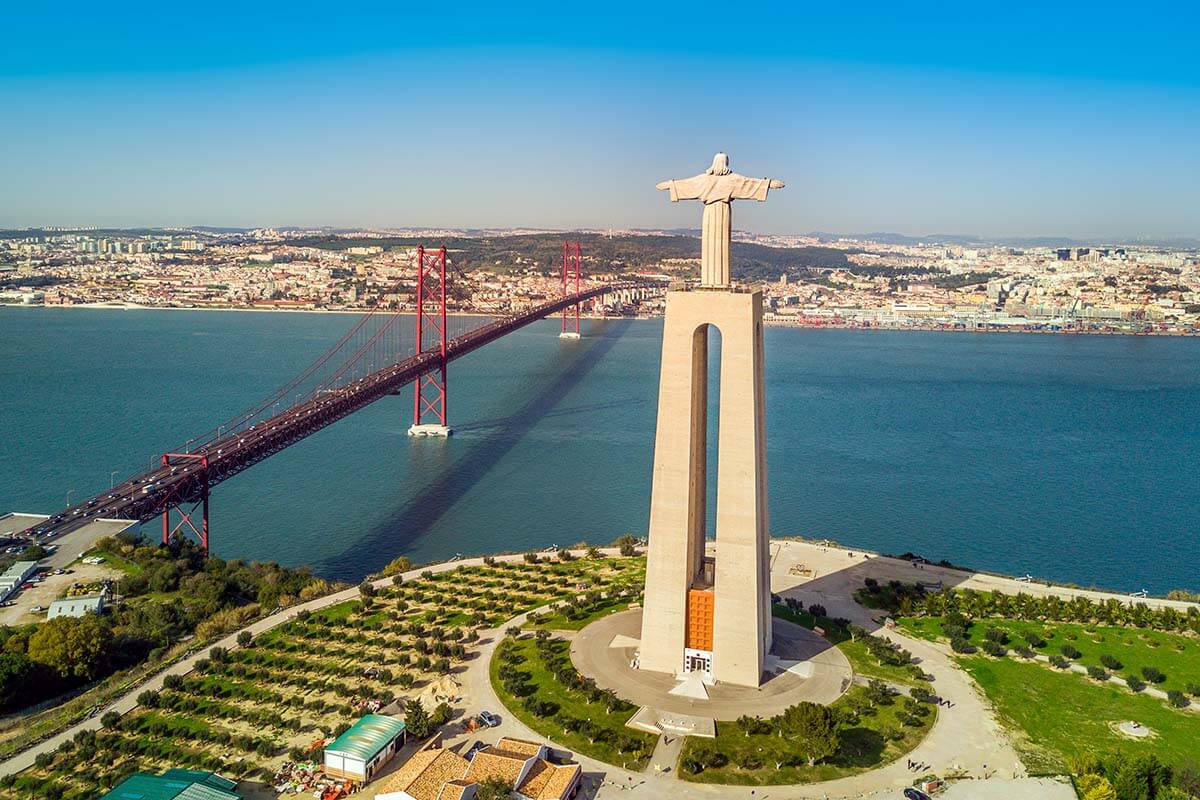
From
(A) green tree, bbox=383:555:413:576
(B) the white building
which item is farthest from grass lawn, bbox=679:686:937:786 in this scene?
(B) the white building

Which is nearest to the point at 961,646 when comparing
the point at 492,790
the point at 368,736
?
the point at 492,790

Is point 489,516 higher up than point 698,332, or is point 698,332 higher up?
point 698,332

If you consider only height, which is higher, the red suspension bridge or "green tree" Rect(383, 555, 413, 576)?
the red suspension bridge

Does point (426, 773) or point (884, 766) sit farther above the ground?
point (426, 773)

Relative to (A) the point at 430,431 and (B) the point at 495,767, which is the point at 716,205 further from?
(A) the point at 430,431

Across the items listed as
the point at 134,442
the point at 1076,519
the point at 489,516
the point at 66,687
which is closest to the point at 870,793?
the point at 66,687

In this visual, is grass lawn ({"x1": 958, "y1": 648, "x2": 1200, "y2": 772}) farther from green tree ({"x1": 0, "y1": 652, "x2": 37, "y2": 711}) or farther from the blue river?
green tree ({"x1": 0, "y1": 652, "x2": 37, "y2": 711})

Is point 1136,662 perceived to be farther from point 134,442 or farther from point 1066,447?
point 134,442
